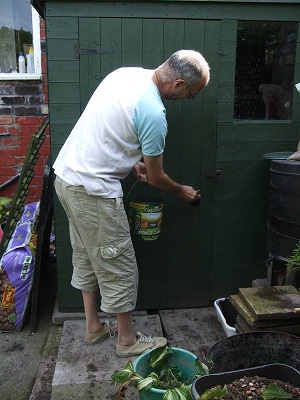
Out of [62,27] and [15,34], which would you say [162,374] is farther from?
[15,34]

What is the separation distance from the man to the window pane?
227 cm

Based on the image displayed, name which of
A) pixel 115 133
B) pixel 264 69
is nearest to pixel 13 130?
pixel 115 133

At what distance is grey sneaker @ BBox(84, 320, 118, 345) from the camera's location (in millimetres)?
2943

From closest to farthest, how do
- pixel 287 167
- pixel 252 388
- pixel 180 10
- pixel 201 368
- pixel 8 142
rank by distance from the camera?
pixel 252 388, pixel 201 368, pixel 287 167, pixel 180 10, pixel 8 142

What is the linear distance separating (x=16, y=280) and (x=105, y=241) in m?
1.02

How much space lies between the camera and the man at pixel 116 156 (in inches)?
94.1

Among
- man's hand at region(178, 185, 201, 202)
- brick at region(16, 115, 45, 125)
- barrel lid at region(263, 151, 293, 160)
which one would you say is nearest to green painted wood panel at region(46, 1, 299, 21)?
barrel lid at region(263, 151, 293, 160)

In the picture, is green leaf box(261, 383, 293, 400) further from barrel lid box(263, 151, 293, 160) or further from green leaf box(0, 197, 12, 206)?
green leaf box(0, 197, 12, 206)

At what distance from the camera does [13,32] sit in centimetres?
441

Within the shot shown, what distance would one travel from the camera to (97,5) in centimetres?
285

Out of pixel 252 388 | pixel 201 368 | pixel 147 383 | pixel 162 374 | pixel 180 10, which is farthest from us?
pixel 180 10

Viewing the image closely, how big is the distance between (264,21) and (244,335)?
2.10m

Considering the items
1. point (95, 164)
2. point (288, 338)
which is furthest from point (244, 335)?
point (95, 164)

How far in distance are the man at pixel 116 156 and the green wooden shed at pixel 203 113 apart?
47 cm
